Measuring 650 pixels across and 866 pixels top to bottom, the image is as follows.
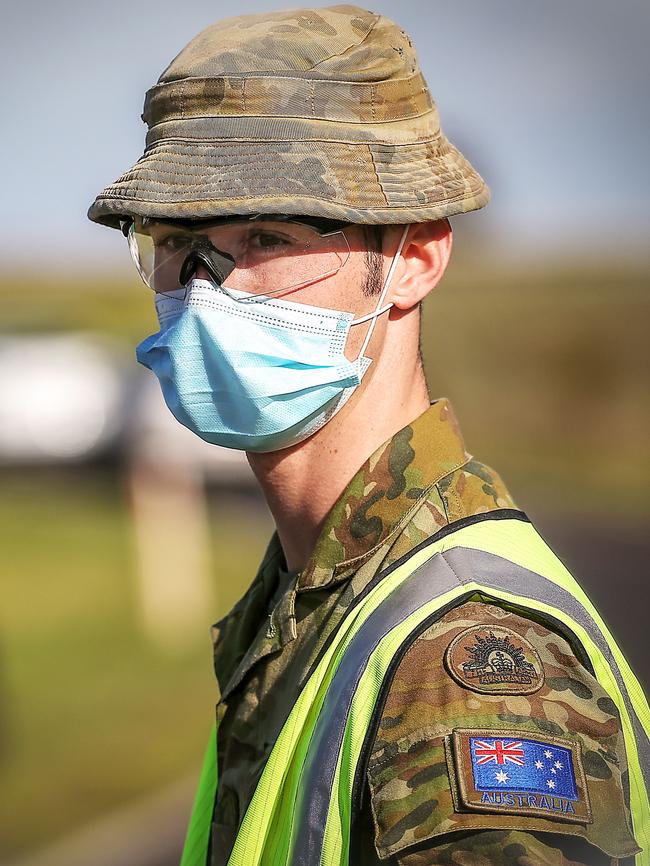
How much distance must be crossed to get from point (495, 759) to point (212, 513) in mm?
17981

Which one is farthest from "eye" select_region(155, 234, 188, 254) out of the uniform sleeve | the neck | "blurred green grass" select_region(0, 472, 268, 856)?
"blurred green grass" select_region(0, 472, 268, 856)

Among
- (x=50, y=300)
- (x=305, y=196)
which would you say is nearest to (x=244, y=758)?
(x=305, y=196)

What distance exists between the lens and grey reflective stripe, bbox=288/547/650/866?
196cm

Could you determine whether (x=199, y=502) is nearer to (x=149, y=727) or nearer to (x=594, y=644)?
(x=149, y=727)

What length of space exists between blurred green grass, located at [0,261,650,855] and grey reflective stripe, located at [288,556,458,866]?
233 inches

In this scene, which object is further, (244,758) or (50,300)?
(50,300)

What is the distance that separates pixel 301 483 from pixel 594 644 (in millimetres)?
920

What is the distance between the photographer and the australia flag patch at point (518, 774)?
1764 mm

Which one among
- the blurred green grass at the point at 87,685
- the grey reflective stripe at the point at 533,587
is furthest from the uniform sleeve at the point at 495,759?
the blurred green grass at the point at 87,685

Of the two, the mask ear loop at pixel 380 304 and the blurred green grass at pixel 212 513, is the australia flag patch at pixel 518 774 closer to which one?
the mask ear loop at pixel 380 304

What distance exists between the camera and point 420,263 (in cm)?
284

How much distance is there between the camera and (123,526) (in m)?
18.5

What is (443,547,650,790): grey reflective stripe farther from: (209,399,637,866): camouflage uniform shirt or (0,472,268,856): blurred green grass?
(0,472,268,856): blurred green grass

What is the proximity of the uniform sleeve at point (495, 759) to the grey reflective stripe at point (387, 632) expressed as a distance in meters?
0.10
